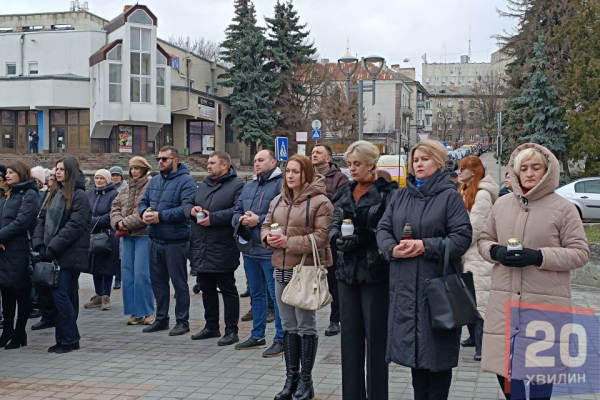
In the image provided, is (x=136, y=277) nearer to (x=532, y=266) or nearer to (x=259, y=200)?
(x=259, y=200)

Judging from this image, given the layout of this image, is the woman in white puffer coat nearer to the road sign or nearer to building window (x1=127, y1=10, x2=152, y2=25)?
the road sign

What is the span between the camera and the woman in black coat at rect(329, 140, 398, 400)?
557 centimetres

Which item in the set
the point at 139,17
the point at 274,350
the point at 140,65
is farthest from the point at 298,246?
the point at 139,17

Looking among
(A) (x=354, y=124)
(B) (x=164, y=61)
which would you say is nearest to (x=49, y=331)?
(B) (x=164, y=61)

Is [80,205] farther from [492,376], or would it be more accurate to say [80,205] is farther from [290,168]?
[492,376]

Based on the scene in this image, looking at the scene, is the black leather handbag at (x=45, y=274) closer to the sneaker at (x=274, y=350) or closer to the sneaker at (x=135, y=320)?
the sneaker at (x=135, y=320)

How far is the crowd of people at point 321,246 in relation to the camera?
4.85 meters

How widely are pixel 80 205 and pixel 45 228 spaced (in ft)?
1.55

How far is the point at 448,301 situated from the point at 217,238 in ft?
13.8

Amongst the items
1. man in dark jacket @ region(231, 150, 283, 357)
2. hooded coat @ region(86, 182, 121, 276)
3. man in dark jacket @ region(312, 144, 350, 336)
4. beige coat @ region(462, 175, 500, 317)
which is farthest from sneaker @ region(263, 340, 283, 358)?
hooded coat @ region(86, 182, 121, 276)

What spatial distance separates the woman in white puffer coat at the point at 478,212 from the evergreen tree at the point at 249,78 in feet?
159

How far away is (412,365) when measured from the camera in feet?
15.9

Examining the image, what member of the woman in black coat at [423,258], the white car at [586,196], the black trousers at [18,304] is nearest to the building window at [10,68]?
the white car at [586,196]

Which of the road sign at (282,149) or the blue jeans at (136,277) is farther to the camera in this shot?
the road sign at (282,149)
